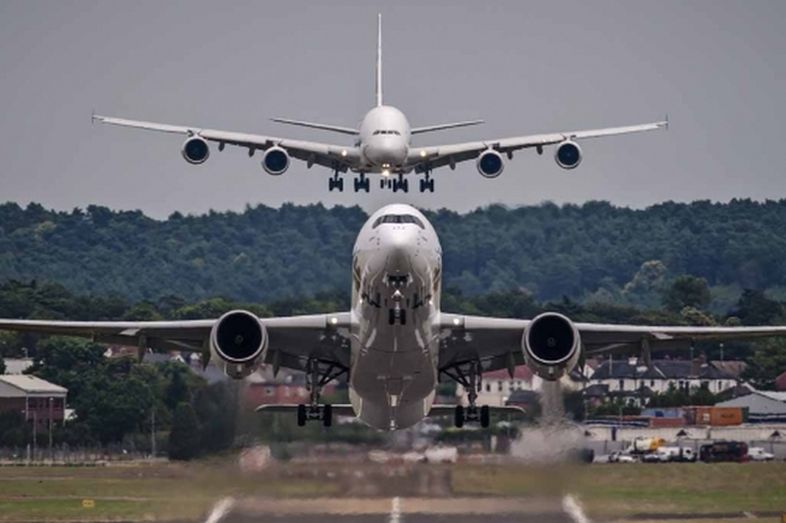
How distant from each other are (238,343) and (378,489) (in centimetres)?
388

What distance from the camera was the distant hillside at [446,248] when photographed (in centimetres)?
9100

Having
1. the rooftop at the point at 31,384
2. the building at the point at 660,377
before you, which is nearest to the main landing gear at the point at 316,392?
the building at the point at 660,377

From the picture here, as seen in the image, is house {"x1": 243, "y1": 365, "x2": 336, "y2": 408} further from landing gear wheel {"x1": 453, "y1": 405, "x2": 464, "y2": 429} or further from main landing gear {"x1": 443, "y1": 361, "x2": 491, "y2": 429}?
main landing gear {"x1": 443, "y1": 361, "x2": 491, "y2": 429}

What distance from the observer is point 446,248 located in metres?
91.4

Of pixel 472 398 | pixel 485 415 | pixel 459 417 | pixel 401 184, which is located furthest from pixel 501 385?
pixel 401 184

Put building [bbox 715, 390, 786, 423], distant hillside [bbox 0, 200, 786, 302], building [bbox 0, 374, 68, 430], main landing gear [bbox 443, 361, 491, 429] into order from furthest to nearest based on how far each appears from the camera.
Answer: distant hillside [bbox 0, 200, 786, 302]
building [bbox 0, 374, 68, 430]
building [bbox 715, 390, 786, 423]
main landing gear [bbox 443, 361, 491, 429]

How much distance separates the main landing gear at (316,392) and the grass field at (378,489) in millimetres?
1349

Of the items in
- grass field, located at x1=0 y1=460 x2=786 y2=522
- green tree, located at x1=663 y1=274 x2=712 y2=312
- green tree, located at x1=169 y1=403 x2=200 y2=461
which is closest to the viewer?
grass field, located at x1=0 y1=460 x2=786 y2=522

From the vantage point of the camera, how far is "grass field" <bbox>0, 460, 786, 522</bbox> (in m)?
42.2

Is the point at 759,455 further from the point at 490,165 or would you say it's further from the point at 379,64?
the point at 379,64

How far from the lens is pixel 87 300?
247 feet

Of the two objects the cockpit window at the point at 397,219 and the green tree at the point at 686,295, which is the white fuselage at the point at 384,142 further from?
the cockpit window at the point at 397,219

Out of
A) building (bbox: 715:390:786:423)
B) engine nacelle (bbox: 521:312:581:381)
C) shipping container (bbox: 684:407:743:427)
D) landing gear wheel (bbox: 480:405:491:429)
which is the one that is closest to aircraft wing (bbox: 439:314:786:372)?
engine nacelle (bbox: 521:312:581:381)

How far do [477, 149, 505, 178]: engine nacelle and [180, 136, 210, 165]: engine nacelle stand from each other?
9.75 meters
